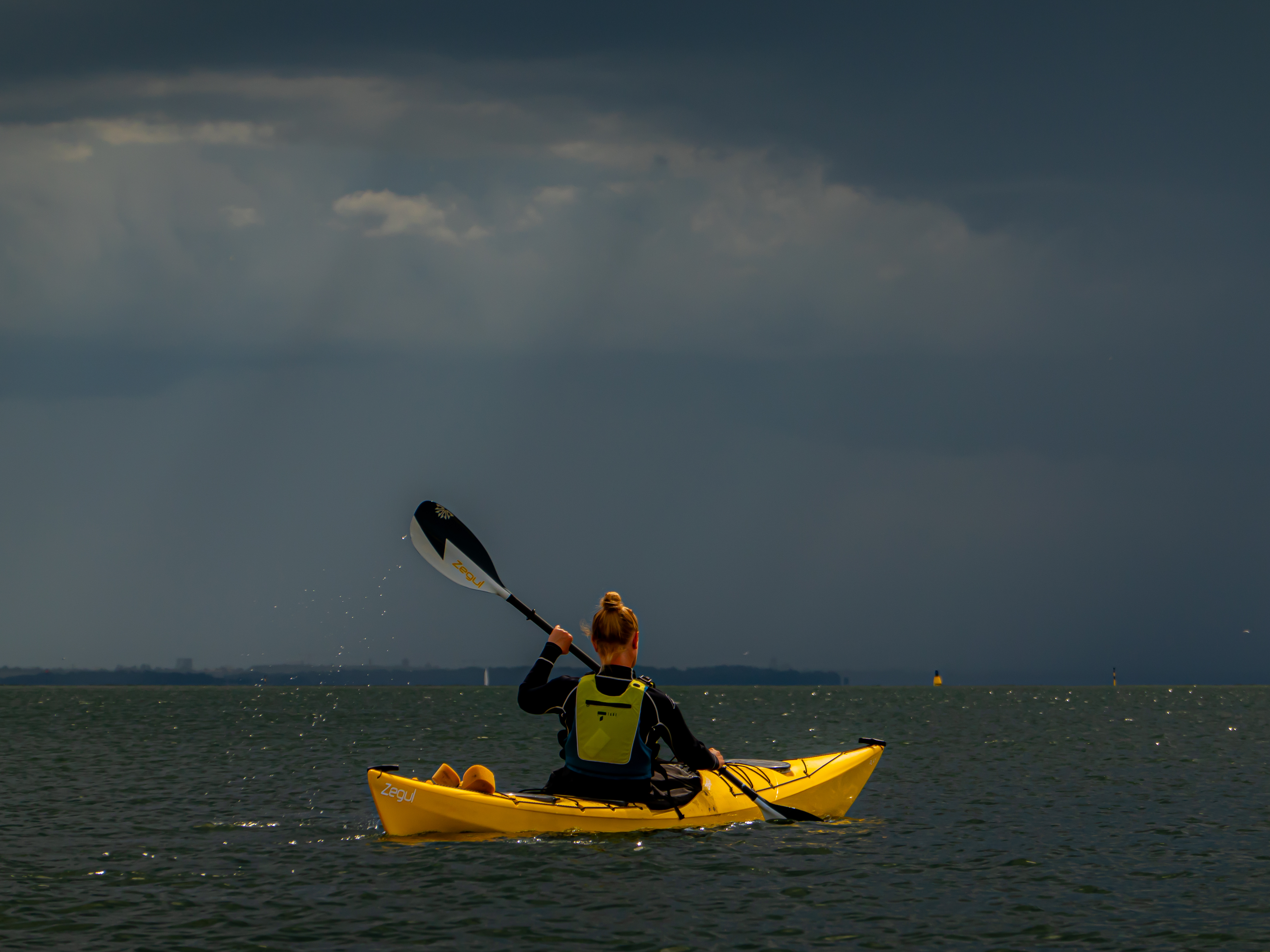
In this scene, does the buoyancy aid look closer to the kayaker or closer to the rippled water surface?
the kayaker

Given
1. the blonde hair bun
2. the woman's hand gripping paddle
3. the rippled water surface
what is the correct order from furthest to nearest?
the woman's hand gripping paddle
the blonde hair bun
the rippled water surface

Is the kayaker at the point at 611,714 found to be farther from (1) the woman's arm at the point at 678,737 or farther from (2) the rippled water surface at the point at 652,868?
(2) the rippled water surface at the point at 652,868

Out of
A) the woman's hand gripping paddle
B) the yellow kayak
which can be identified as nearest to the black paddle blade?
the woman's hand gripping paddle

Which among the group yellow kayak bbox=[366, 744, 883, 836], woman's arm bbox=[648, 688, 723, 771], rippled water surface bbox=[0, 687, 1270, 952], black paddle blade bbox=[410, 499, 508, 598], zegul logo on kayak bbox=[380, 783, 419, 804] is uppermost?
black paddle blade bbox=[410, 499, 508, 598]

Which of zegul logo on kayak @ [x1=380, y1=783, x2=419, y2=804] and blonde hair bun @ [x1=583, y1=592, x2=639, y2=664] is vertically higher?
blonde hair bun @ [x1=583, y1=592, x2=639, y2=664]

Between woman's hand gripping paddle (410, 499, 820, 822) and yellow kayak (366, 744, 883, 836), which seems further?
woman's hand gripping paddle (410, 499, 820, 822)

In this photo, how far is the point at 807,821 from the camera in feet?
48.6

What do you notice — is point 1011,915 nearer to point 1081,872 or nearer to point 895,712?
point 1081,872

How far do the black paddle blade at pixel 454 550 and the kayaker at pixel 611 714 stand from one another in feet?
10.6

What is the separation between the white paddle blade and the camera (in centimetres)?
1494

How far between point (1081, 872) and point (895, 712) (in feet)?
186

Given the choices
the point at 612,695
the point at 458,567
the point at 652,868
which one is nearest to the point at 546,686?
the point at 612,695

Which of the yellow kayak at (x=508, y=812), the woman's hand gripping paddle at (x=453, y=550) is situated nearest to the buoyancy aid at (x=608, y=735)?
the yellow kayak at (x=508, y=812)

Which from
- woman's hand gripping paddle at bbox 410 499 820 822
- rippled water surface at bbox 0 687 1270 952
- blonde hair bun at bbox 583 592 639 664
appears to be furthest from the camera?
woman's hand gripping paddle at bbox 410 499 820 822
